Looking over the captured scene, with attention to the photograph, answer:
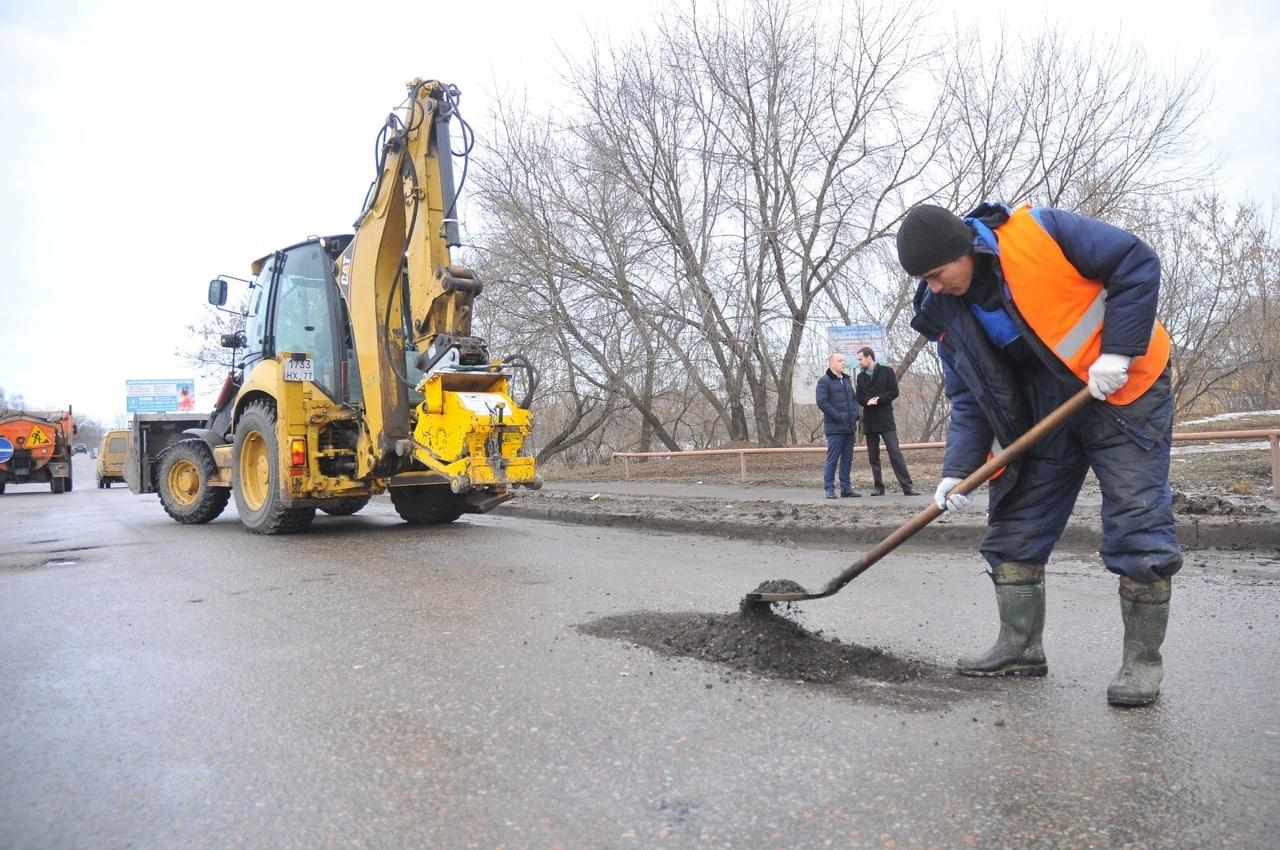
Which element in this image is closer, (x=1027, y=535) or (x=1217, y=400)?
(x=1027, y=535)

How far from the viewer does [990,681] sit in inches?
131

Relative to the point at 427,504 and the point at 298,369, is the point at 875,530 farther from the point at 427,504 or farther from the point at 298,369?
the point at 298,369

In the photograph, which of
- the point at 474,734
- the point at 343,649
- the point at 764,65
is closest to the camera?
the point at 474,734

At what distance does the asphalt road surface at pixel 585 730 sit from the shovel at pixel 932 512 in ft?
1.47

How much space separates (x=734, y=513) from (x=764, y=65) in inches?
409

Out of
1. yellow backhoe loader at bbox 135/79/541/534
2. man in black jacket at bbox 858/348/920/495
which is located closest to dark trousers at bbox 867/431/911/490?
man in black jacket at bbox 858/348/920/495

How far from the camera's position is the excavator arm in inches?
309

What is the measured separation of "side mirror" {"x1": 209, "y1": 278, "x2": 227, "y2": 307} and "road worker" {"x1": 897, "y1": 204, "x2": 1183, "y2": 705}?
8.20 metres

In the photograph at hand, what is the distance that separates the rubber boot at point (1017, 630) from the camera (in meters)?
3.41

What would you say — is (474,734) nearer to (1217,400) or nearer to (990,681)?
(990,681)

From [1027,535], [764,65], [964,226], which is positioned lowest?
[1027,535]

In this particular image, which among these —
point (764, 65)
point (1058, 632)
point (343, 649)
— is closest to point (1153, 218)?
point (764, 65)

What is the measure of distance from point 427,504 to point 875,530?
15.6ft

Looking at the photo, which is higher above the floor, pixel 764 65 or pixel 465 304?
pixel 764 65
